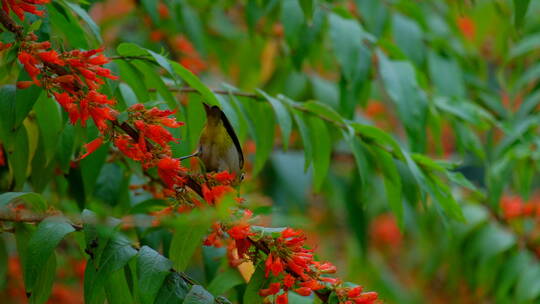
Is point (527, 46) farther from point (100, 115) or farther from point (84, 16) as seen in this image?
point (100, 115)

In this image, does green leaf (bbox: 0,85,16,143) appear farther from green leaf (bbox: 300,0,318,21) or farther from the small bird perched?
green leaf (bbox: 300,0,318,21)

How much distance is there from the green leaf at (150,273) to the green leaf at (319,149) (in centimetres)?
53

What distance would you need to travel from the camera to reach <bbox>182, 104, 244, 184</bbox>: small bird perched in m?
1.16

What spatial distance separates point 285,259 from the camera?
3.35 ft

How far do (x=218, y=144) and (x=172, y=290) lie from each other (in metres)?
0.25

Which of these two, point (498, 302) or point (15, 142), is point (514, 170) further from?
point (15, 142)

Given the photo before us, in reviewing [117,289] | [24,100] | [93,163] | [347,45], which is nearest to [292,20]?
[347,45]

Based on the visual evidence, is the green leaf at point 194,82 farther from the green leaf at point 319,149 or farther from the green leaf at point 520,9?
the green leaf at point 520,9

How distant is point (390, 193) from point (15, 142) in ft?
2.60

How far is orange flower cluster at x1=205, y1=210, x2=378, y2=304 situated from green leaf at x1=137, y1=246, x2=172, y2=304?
12cm

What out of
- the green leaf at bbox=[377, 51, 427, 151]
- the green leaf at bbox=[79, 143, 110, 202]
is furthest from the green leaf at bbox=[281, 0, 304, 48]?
the green leaf at bbox=[79, 143, 110, 202]

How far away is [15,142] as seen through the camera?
1263 mm

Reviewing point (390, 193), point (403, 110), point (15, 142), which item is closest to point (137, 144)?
point (15, 142)

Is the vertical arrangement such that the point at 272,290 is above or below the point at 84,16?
below
